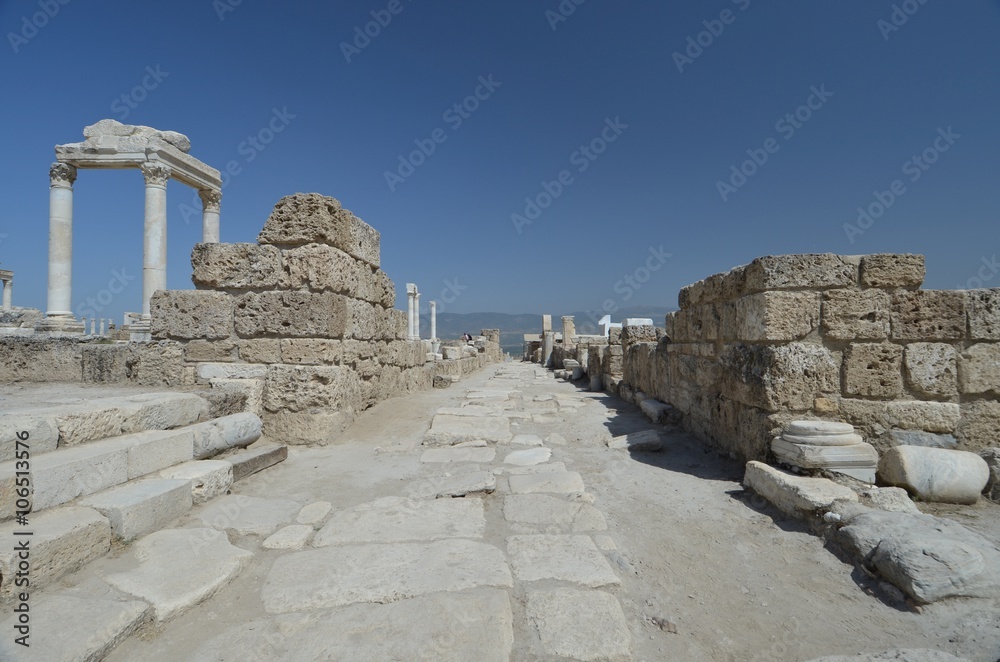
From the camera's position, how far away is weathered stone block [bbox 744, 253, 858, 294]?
3.49 meters

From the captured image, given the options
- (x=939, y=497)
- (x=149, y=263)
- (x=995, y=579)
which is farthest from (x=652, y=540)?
(x=149, y=263)

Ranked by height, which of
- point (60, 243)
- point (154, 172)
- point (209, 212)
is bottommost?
point (60, 243)

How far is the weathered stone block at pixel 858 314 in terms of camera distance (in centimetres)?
347

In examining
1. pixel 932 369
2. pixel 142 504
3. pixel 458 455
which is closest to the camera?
pixel 142 504

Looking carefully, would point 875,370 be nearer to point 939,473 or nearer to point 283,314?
point 939,473

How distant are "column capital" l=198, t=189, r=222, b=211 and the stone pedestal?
1628cm

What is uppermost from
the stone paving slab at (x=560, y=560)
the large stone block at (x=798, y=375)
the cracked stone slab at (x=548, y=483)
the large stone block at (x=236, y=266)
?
the large stone block at (x=236, y=266)

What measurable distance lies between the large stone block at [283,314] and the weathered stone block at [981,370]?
5317 millimetres

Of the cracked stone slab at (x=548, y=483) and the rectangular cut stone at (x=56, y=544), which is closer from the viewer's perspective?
the rectangular cut stone at (x=56, y=544)

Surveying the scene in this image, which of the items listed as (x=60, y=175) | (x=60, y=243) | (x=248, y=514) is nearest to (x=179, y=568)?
(x=248, y=514)

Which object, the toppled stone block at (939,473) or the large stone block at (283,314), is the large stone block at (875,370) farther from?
the large stone block at (283,314)

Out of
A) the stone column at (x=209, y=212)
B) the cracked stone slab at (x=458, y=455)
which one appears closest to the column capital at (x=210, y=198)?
the stone column at (x=209, y=212)

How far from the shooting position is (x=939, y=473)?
2984mm

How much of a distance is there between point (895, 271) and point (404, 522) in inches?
155
